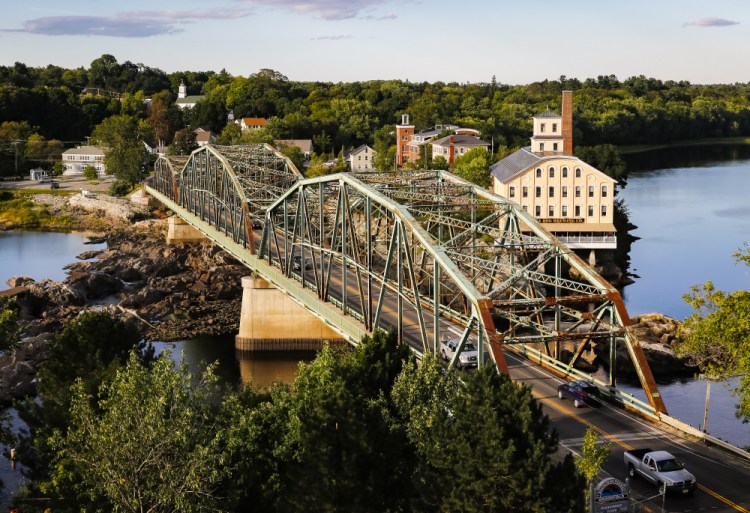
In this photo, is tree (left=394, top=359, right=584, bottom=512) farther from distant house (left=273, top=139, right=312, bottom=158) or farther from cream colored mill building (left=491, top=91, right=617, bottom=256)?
distant house (left=273, top=139, right=312, bottom=158)

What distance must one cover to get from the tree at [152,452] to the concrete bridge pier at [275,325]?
36.8m

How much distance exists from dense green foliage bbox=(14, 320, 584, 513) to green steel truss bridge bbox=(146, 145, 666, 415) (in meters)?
6.93

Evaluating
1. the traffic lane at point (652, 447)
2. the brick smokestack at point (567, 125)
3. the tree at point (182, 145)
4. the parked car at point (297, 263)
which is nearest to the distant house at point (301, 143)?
the tree at point (182, 145)

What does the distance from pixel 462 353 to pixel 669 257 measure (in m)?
58.8

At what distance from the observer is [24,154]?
15775cm

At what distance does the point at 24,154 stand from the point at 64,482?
138m

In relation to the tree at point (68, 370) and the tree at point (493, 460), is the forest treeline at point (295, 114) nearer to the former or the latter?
the tree at point (68, 370)

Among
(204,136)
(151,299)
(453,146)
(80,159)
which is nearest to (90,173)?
(80,159)

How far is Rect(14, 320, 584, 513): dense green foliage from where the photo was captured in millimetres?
26703

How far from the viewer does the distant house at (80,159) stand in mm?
158387

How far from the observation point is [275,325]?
217 feet

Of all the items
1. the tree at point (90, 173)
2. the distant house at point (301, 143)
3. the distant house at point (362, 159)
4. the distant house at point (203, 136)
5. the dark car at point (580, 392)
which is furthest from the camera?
the distant house at point (203, 136)

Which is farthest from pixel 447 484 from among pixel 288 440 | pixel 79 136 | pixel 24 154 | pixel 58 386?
pixel 79 136

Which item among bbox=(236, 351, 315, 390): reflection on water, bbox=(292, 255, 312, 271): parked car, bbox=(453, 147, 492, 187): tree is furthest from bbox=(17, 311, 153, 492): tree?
bbox=(453, 147, 492, 187): tree
